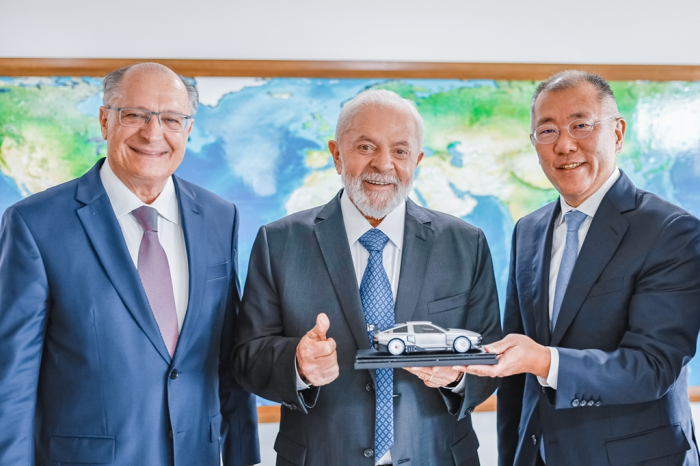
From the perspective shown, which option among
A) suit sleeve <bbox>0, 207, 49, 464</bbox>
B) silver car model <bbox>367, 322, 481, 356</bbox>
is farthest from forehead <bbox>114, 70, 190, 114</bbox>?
silver car model <bbox>367, 322, 481, 356</bbox>

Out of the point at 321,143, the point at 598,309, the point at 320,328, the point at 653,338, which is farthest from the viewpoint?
the point at 321,143

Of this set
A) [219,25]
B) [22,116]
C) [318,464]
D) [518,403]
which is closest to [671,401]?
[518,403]

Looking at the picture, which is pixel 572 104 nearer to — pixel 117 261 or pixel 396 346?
pixel 396 346

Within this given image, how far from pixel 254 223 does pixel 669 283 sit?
223 centimetres

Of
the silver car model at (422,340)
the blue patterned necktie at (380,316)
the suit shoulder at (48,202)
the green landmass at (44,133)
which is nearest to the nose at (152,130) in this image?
the suit shoulder at (48,202)

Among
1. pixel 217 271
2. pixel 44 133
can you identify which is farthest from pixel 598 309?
pixel 44 133

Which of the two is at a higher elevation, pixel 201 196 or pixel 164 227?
pixel 201 196

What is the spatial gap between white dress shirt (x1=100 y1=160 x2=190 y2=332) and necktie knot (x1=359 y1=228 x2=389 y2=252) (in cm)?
66

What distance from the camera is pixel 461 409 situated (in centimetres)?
202

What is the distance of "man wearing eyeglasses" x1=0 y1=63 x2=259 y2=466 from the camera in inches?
77.7

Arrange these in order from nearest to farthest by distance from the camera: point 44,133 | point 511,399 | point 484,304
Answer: point 484,304, point 511,399, point 44,133

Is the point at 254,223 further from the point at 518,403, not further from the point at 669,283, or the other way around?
the point at 669,283

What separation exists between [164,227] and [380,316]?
88 cm

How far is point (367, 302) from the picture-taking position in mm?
2100
